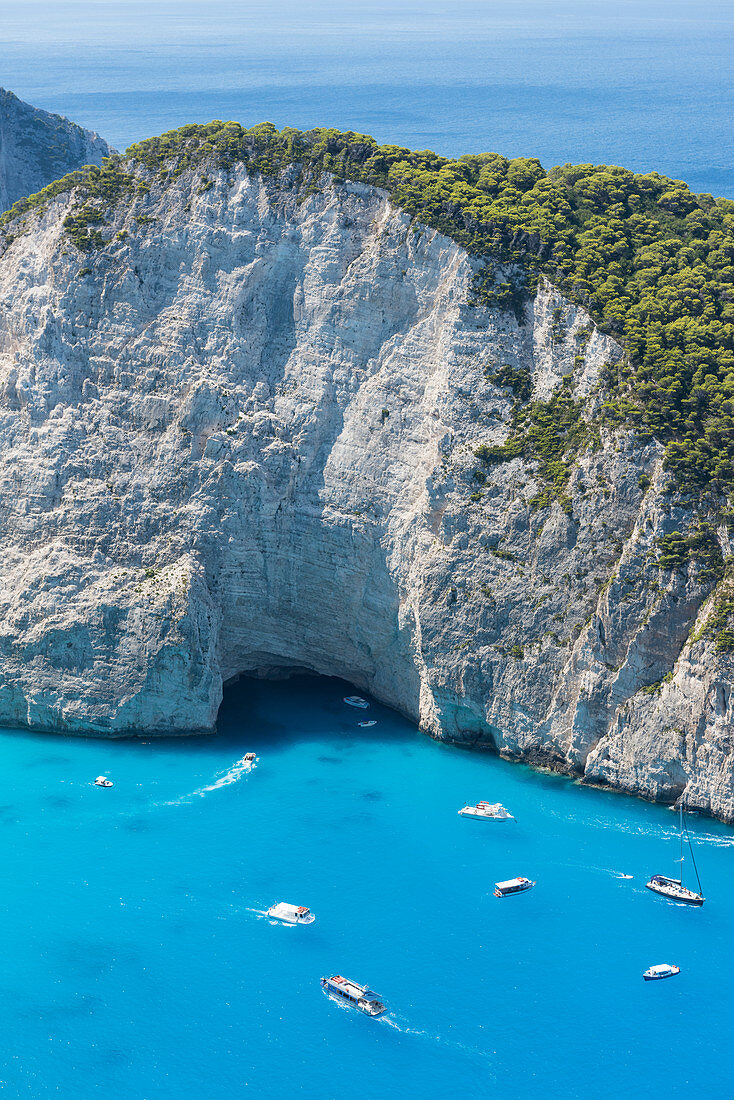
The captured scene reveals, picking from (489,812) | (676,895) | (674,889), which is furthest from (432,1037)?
(489,812)

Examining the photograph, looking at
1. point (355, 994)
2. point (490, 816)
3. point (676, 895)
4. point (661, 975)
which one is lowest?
point (355, 994)

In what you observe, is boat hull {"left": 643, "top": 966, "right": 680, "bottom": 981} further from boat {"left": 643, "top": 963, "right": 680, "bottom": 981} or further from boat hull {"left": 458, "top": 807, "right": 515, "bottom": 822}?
boat hull {"left": 458, "top": 807, "right": 515, "bottom": 822}

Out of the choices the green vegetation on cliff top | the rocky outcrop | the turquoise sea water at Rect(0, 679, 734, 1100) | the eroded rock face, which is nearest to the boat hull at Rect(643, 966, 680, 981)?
the turquoise sea water at Rect(0, 679, 734, 1100)

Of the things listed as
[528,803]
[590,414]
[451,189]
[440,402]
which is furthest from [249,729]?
[451,189]

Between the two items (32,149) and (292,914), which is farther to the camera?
Result: (32,149)

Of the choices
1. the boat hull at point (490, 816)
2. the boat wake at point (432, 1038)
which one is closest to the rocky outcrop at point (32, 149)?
the boat hull at point (490, 816)

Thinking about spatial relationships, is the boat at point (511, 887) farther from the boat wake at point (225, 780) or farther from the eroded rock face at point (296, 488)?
the boat wake at point (225, 780)

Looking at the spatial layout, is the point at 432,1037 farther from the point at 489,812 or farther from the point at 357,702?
the point at 357,702
